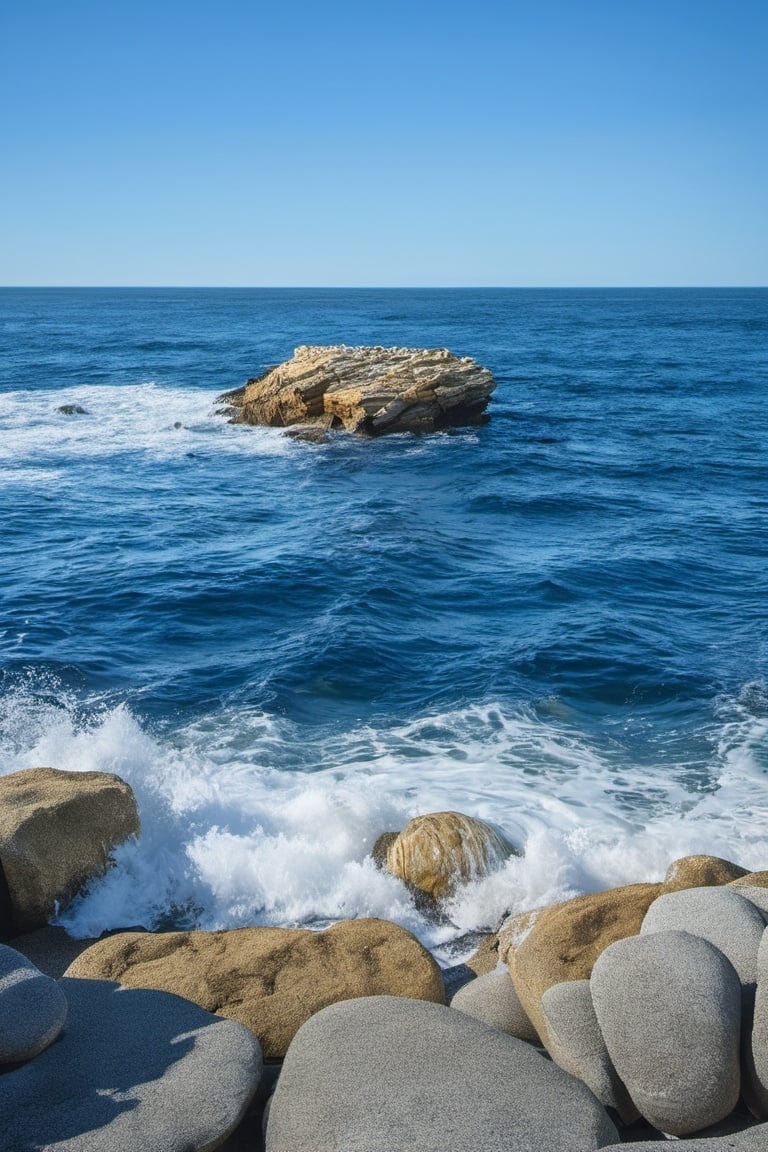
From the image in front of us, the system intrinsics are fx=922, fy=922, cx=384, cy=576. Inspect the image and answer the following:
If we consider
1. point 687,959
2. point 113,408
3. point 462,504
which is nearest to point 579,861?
point 687,959

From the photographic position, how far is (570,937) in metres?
7.66

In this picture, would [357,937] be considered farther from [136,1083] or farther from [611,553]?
[611,553]

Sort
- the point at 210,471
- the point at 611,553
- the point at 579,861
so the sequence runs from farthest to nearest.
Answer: the point at 210,471 → the point at 611,553 → the point at 579,861

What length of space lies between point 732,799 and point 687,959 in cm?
635

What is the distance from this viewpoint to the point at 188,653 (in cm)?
1673

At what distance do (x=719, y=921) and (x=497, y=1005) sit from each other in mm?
1807

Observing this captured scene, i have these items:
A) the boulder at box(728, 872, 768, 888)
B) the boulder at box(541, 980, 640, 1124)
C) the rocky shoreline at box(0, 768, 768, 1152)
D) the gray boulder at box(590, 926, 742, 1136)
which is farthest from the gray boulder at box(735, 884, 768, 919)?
the boulder at box(541, 980, 640, 1124)

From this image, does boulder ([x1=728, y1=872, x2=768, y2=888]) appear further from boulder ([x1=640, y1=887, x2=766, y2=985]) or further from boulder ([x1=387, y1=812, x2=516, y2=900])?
boulder ([x1=387, y1=812, x2=516, y2=900])

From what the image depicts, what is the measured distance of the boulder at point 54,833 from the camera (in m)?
8.76

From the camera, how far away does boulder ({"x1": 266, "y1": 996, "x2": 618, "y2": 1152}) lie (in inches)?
202

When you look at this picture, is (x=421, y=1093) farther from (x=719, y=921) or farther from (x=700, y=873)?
(x=700, y=873)

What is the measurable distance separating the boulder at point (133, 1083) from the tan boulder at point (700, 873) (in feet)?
14.6

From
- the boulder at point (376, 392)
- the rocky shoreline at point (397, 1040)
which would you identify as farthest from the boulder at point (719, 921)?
the boulder at point (376, 392)

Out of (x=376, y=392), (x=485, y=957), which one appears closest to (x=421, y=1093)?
(x=485, y=957)
